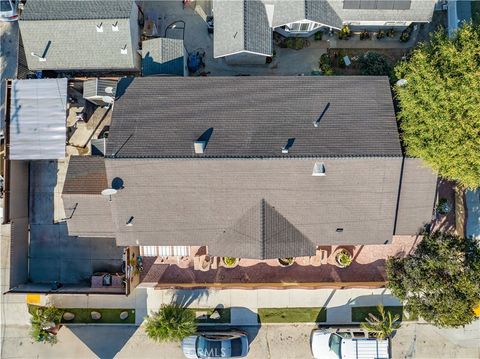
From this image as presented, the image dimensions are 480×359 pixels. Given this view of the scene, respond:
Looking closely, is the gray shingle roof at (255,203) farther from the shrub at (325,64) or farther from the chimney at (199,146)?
the shrub at (325,64)

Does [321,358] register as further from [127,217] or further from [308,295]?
[127,217]

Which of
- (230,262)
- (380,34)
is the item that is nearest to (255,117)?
(230,262)

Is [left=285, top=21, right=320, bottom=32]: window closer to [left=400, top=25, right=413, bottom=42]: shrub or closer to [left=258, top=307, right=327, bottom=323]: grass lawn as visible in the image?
[left=400, top=25, right=413, bottom=42]: shrub

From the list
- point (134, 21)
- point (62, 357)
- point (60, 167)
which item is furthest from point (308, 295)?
point (134, 21)

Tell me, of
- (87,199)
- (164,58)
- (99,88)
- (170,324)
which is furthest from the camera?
(164,58)

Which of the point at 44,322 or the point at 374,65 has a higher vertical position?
the point at 374,65

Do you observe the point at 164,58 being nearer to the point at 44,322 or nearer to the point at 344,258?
the point at 344,258
